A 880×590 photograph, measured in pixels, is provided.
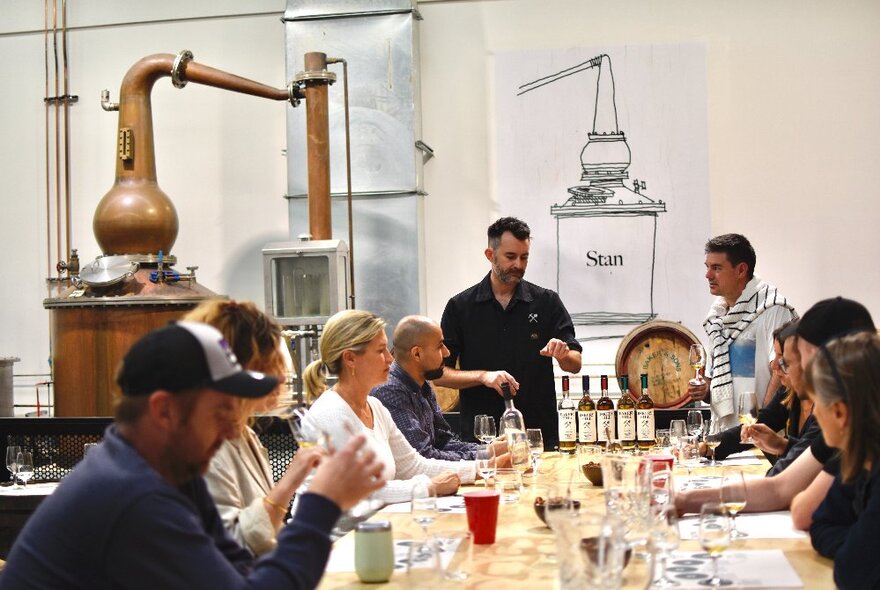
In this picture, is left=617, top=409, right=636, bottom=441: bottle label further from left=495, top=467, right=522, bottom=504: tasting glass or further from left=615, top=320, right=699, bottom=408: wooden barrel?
left=615, top=320, right=699, bottom=408: wooden barrel

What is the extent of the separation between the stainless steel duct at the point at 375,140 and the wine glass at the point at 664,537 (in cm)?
454

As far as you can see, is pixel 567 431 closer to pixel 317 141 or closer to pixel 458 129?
pixel 317 141

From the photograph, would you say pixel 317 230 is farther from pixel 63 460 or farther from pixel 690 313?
pixel 690 313

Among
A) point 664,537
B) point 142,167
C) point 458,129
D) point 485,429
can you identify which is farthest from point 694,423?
point 142,167

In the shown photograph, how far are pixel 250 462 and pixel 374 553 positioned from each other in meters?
0.55

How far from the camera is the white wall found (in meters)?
6.91

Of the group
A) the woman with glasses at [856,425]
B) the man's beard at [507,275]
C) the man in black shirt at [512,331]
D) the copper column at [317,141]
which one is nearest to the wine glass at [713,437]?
the man in black shirt at [512,331]

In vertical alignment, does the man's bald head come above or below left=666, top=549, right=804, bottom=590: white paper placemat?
above

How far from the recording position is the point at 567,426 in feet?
15.4

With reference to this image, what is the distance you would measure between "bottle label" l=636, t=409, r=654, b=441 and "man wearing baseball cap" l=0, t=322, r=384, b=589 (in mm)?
2777

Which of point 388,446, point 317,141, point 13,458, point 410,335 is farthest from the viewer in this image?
point 317,141

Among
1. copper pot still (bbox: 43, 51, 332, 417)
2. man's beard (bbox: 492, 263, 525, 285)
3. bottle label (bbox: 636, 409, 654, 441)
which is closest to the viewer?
bottle label (bbox: 636, 409, 654, 441)

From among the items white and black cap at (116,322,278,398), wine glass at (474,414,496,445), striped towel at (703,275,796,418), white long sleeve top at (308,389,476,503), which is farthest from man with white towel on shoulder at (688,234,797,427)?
white and black cap at (116,322,278,398)

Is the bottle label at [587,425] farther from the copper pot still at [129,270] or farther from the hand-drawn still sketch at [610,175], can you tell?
the copper pot still at [129,270]
